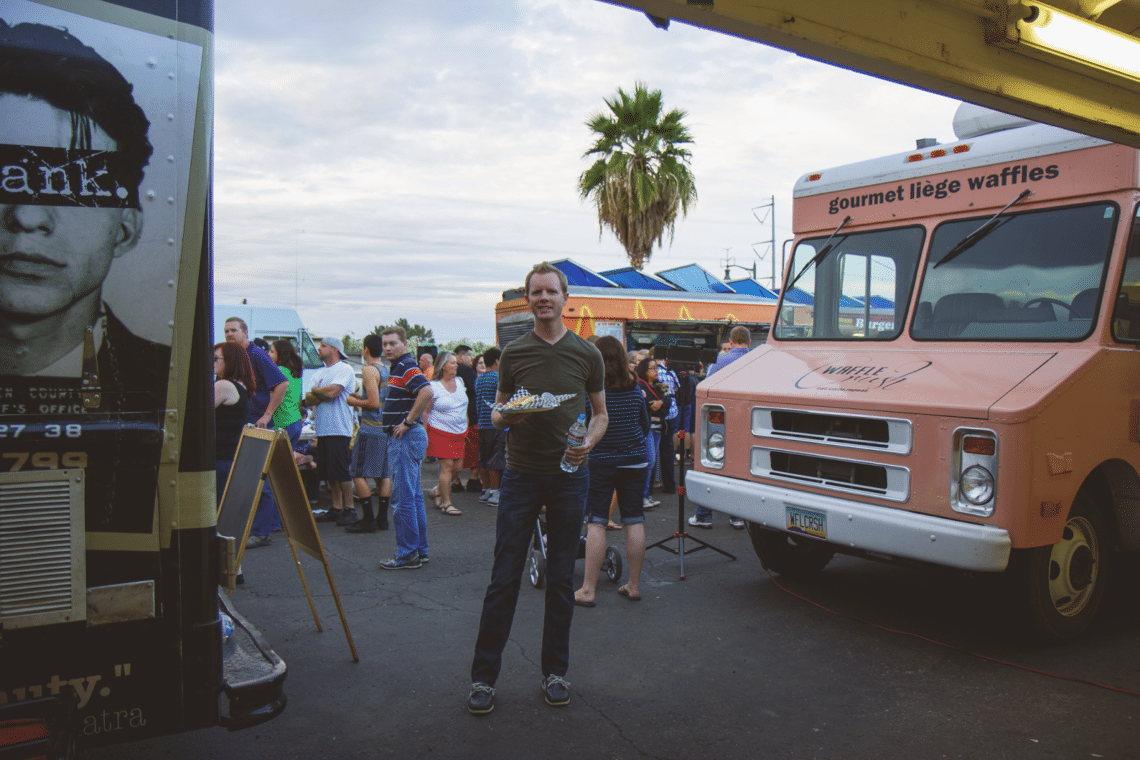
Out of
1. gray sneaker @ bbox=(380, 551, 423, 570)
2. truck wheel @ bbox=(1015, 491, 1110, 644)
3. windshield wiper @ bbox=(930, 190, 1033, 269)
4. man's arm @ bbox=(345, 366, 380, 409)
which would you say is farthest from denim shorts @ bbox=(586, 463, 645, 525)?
man's arm @ bbox=(345, 366, 380, 409)

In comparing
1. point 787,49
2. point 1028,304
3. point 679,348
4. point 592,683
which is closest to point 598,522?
point 592,683

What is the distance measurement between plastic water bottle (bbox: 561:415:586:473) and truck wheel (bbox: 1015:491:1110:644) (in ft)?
8.36

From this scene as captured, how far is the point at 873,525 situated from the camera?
4.56 meters

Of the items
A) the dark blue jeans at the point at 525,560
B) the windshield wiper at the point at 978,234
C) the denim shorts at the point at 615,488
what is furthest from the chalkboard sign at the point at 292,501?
the windshield wiper at the point at 978,234

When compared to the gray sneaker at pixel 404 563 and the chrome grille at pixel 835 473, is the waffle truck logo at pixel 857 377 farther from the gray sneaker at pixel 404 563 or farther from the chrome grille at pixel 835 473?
the gray sneaker at pixel 404 563

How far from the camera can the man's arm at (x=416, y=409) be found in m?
6.46

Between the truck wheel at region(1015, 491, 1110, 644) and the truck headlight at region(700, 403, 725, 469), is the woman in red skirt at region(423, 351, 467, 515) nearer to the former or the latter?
the truck headlight at region(700, 403, 725, 469)

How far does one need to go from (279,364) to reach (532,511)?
5.06 meters

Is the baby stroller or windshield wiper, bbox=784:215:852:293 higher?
windshield wiper, bbox=784:215:852:293

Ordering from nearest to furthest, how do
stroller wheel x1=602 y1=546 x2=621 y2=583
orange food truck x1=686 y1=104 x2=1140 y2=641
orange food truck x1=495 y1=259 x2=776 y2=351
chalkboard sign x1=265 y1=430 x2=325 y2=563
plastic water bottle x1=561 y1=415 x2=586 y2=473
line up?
plastic water bottle x1=561 y1=415 x2=586 y2=473
orange food truck x1=686 y1=104 x2=1140 y2=641
chalkboard sign x1=265 y1=430 x2=325 y2=563
stroller wheel x1=602 y1=546 x2=621 y2=583
orange food truck x1=495 y1=259 x2=776 y2=351

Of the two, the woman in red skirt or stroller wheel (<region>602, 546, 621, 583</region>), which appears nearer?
stroller wheel (<region>602, 546, 621, 583</region>)

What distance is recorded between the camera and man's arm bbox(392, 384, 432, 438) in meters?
6.46

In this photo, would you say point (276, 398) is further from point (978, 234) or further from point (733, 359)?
point (978, 234)

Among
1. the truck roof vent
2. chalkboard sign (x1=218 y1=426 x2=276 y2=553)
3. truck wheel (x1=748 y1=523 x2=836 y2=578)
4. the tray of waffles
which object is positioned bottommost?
truck wheel (x1=748 y1=523 x2=836 y2=578)
